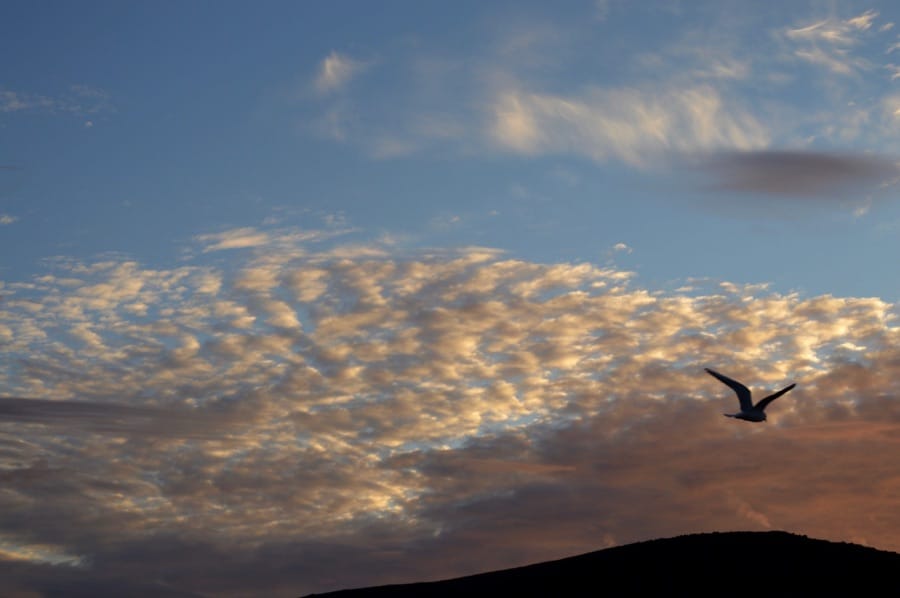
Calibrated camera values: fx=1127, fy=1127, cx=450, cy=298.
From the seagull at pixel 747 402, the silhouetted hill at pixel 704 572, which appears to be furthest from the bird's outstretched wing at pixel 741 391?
the silhouetted hill at pixel 704 572

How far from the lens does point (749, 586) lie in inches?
2618

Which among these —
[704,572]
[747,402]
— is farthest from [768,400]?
[704,572]

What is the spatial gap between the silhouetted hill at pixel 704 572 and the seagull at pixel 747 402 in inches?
381

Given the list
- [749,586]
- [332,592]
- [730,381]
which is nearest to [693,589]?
[749,586]

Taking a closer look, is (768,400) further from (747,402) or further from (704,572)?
(704,572)

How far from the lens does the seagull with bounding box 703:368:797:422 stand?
66.9 meters

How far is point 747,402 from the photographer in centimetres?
6888

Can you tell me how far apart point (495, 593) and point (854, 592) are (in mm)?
23198

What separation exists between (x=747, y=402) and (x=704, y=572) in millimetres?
11019

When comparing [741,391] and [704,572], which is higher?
[741,391]

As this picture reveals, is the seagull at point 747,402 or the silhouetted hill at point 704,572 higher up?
the seagull at point 747,402

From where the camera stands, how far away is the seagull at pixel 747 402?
6688cm

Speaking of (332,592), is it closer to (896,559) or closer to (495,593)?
(495,593)

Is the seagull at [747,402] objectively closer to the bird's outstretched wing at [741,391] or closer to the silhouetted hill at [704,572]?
the bird's outstretched wing at [741,391]
